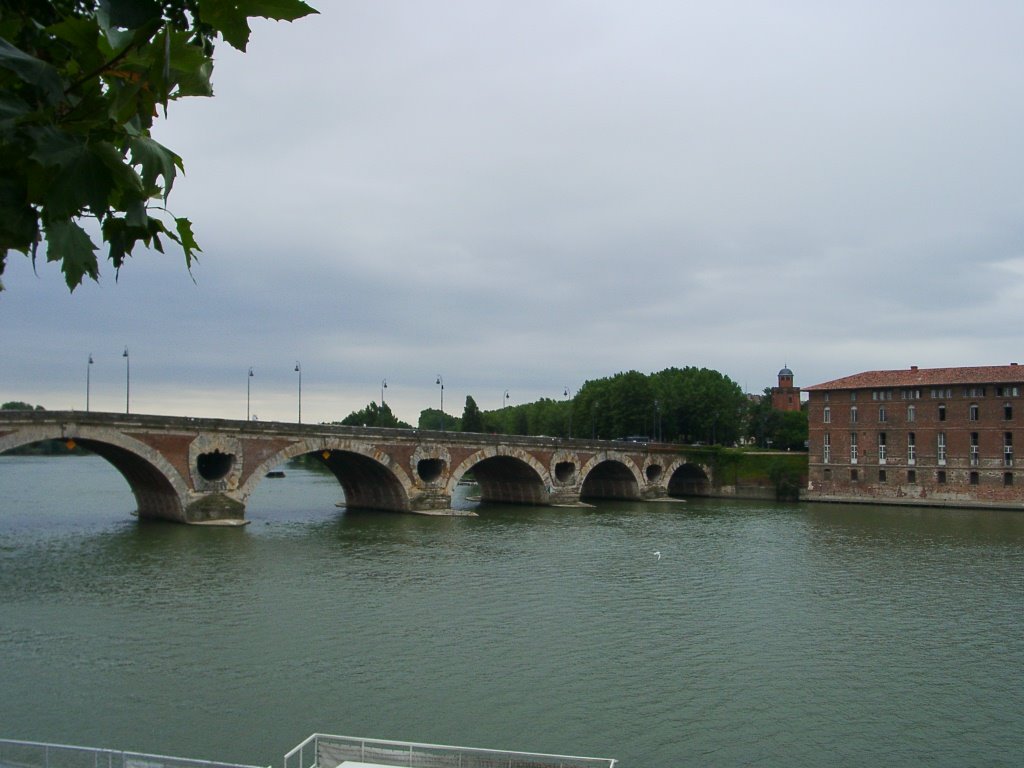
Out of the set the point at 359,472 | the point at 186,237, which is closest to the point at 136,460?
the point at 359,472

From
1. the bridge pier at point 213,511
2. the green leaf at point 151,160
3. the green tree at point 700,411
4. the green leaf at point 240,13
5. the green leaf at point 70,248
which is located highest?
the green tree at point 700,411

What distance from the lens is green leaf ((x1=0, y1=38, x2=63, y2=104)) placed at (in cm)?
221

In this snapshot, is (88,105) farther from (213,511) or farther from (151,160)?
(213,511)

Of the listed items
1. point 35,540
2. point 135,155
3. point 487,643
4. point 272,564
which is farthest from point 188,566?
point 135,155

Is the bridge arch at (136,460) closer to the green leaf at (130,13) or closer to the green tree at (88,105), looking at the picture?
the green tree at (88,105)

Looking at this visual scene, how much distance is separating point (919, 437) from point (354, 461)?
161ft

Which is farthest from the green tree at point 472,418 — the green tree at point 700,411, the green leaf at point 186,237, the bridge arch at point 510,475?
the green leaf at point 186,237

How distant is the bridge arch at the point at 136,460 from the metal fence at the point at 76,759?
103 feet

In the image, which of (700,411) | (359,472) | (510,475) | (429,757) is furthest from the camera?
(700,411)

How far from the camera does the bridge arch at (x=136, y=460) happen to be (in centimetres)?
4378

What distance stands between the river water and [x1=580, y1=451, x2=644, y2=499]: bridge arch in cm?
2935

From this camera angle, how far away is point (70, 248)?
2613 millimetres

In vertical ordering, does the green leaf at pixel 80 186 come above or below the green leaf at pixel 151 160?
below

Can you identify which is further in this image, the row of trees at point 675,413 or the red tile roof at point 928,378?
the row of trees at point 675,413
